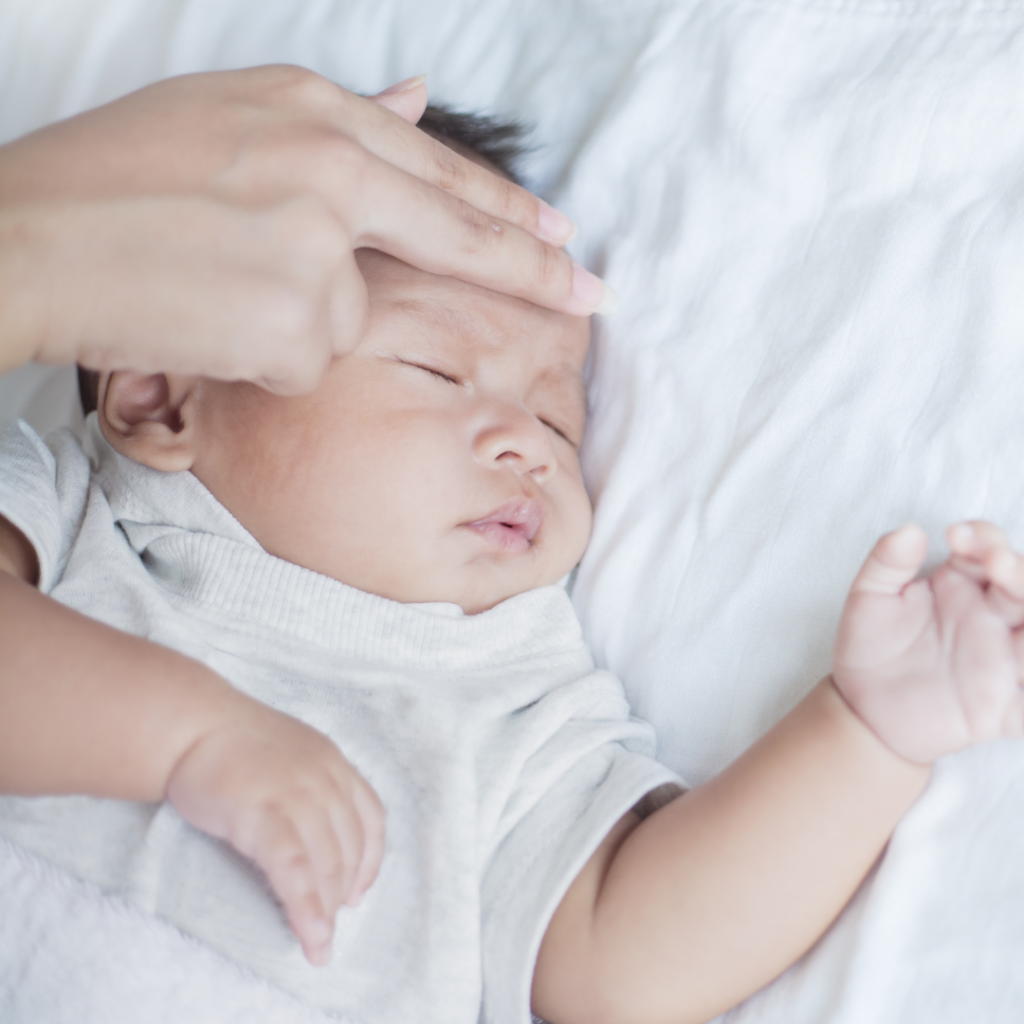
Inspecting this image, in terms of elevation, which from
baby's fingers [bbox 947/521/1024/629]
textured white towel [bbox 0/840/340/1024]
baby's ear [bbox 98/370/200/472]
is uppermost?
baby's fingers [bbox 947/521/1024/629]

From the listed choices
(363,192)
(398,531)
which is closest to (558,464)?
(398,531)

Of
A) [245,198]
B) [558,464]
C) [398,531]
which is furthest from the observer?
[558,464]

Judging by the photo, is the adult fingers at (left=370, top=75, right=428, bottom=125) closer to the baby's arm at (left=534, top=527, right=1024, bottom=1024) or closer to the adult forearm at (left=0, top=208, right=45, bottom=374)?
the adult forearm at (left=0, top=208, right=45, bottom=374)

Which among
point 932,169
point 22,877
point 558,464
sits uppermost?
point 932,169

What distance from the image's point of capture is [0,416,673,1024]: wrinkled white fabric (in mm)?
857

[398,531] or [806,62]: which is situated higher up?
[806,62]

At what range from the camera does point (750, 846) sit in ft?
2.66

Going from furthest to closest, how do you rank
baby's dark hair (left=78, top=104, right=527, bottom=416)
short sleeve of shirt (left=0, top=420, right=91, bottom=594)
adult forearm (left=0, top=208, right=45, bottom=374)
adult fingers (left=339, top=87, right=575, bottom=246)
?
baby's dark hair (left=78, top=104, right=527, bottom=416)
short sleeve of shirt (left=0, top=420, right=91, bottom=594)
adult fingers (left=339, top=87, right=575, bottom=246)
adult forearm (left=0, top=208, right=45, bottom=374)

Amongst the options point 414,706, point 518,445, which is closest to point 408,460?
point 518,445

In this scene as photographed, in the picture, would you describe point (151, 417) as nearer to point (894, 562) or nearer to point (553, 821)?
point (553, 821)

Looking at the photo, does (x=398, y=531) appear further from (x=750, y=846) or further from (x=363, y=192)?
(x=750, y=846)

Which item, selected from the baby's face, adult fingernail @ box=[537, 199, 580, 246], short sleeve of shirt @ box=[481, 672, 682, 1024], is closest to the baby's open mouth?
the baby's face

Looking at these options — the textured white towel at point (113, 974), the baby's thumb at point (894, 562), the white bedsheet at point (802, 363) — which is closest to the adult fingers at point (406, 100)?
the white bedsheet at point (802, 363)

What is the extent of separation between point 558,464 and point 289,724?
447mm
